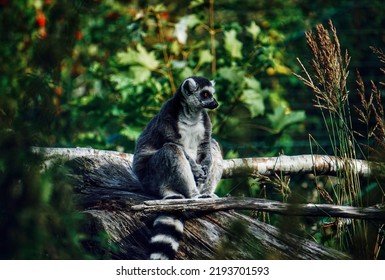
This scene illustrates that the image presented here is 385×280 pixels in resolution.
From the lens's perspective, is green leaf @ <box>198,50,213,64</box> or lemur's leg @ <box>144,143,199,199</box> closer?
lemur's leg @ <box>144,143,199,199</box>

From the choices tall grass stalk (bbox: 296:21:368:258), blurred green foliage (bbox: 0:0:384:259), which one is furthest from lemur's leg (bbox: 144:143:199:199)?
tall grass stalk (bbox: 296:21:368:258)

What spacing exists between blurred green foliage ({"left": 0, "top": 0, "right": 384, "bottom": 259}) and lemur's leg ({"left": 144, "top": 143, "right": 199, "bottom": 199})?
10.3 inches

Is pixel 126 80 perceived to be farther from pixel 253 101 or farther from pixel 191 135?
Answer: pixel 191 135

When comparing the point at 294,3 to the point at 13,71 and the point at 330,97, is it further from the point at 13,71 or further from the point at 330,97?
the point at 13,71

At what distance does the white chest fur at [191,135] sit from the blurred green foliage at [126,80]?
299mm

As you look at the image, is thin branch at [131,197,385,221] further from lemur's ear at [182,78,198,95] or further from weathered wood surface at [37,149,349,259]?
lemur's ear at [182,78,198,95]

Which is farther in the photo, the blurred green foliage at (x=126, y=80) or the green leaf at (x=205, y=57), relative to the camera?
the green leaf at (x=205, y=57)

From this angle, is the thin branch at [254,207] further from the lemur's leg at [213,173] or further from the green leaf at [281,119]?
the green leaf at [281,119]

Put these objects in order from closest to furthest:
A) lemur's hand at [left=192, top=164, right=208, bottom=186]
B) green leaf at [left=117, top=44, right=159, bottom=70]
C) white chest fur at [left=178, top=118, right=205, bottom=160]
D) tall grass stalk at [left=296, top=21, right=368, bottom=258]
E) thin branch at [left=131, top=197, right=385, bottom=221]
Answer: thin branch at [left=131, top=197, right=385, bottom=221] < tall grass stalk at [left=296, top=21, right=368, bottom=258] < lemur's hand at [left=192, top=164, right=208, bottom=186] < white chest fur at [left=178, top=118, right=205, bottom=160] < green leaf at [left=117, top=44, right=159, bottom=70]

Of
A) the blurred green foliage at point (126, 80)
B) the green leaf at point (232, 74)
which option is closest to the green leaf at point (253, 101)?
the blurred green foliage at point (126, 80)

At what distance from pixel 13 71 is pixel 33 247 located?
1.19 ft

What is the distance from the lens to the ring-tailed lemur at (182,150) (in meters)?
3.33

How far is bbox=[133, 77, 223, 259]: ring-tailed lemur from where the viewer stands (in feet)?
10.9
